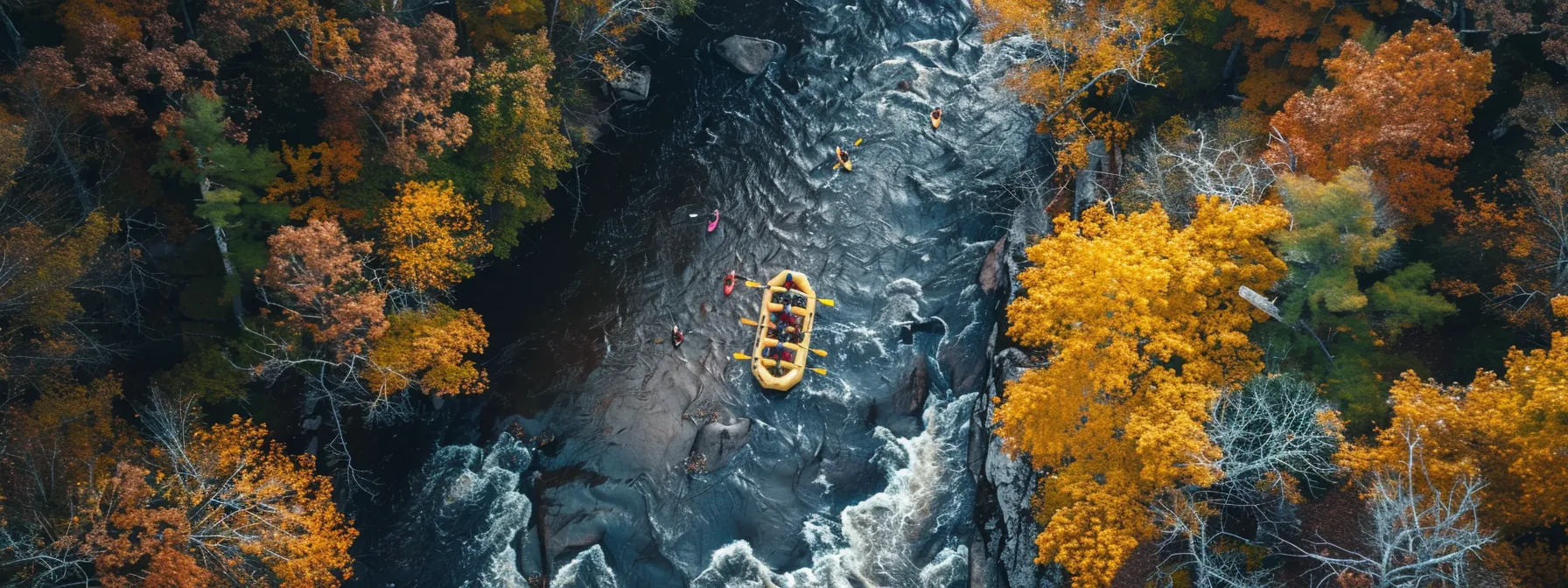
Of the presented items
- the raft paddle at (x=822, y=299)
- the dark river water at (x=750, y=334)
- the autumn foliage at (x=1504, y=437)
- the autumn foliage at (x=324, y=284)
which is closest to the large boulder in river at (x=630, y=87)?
the dark river water at (x=750, y=334)

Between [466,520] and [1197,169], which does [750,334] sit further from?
[1197,169]

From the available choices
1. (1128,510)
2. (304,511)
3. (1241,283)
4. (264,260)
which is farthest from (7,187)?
(1241,283)

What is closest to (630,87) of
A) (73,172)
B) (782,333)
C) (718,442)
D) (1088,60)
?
(782,333)

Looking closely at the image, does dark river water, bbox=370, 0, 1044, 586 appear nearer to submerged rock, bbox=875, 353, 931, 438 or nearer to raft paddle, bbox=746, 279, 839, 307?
submerged rock, bbox=875, 353, 931, 438

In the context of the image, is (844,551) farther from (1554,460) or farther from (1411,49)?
(1411,49)

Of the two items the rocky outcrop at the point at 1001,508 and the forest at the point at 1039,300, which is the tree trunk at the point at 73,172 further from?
the rocky outcrop at the point at 1001,508

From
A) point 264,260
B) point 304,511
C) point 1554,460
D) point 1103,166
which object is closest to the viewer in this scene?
point 1554,460
